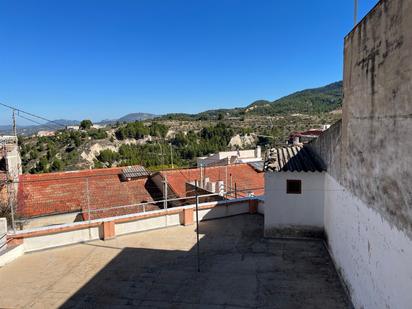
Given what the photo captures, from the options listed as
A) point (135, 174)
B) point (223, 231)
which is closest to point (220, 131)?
point (135, 174)

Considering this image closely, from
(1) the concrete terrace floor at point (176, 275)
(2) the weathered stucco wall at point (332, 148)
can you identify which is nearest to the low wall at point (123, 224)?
(1) the concrete terrace floor at point (176, 275)

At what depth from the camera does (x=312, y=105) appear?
75.7 meters

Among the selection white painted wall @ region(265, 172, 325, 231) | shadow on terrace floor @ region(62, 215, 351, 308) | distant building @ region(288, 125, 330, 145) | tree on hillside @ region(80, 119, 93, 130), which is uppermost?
tree on hillside @ region(80, 119, 93, 130)

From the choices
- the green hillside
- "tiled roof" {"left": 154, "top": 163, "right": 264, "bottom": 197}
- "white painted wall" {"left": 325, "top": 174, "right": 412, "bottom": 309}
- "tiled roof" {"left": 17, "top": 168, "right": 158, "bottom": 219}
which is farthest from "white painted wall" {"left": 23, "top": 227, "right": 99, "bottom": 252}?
the green hillside

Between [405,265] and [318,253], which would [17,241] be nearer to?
[318,253]

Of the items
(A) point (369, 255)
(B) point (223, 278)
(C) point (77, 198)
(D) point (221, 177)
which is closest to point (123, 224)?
(B) point (223, 278)

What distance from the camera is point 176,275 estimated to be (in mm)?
7012

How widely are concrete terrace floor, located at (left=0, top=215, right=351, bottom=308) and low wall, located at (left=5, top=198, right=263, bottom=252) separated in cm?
26

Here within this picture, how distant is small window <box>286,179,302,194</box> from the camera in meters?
8.79

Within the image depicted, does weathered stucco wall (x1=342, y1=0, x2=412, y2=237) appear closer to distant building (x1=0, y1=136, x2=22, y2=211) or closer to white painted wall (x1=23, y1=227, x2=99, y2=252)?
white painted wall (x1=23, y1=227, x2=99, y2=252)

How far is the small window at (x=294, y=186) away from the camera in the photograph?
8.79m

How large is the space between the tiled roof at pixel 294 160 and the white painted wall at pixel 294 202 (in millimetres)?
165

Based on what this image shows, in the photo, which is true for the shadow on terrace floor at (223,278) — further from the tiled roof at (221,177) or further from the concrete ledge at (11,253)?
the tiled roof at (221,177)

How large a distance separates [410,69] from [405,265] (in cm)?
209
